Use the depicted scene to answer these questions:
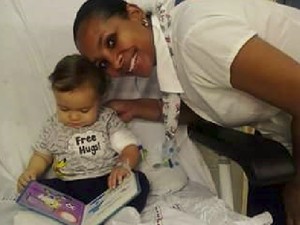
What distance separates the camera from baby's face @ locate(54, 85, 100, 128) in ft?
4.18

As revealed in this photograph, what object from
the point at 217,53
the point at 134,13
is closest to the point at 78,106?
the point at 134,13

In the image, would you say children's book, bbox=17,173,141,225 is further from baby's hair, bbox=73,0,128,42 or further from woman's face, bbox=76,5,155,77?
baby's hair, bbox=73,0,128,42

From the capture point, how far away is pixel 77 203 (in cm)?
122

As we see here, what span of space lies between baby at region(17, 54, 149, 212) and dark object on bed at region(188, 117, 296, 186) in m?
0.33

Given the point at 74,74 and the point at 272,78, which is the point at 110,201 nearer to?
the point at 74,74

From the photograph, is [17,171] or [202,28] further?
[17,171]

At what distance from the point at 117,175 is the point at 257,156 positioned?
464 mm

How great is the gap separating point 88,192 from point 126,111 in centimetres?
24

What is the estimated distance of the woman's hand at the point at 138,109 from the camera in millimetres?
1377

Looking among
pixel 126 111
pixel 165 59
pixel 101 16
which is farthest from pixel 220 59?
pixel 126 111

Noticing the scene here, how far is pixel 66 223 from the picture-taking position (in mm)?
1143

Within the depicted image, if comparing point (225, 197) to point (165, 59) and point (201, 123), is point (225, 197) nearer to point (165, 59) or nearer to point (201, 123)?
point (201, 123)

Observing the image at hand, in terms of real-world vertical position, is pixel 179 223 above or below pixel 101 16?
below

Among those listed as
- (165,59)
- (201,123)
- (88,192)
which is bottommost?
(88,192)
